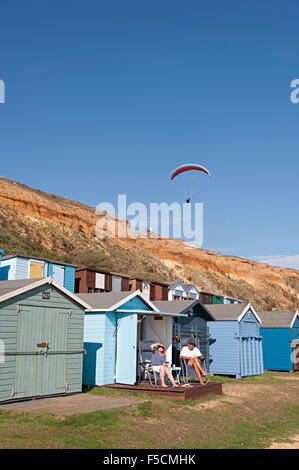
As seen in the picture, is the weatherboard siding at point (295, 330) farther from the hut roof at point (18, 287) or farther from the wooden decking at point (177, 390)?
the hut roof at point (18, 287)

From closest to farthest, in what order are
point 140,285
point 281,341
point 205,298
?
1. point 281,341
2. point 140,285
3. point 205,298

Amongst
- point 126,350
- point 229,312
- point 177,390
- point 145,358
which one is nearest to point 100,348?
point 126,350

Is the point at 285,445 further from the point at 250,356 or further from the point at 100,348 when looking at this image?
the point at 250,356

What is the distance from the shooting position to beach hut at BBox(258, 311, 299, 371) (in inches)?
1019

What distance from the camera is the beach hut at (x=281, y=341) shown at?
25891 millimetres

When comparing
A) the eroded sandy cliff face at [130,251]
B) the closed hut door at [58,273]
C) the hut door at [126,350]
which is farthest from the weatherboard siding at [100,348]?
the eroded sandy cliff face at [130,251]

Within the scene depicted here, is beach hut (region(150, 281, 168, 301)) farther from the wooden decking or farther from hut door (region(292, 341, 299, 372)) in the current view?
the wooden decking

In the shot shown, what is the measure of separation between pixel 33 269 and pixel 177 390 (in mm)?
11921

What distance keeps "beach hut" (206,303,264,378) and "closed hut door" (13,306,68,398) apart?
440 inches

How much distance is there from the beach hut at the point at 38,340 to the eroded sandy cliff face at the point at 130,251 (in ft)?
76.4

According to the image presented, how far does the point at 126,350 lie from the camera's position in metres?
15.3
